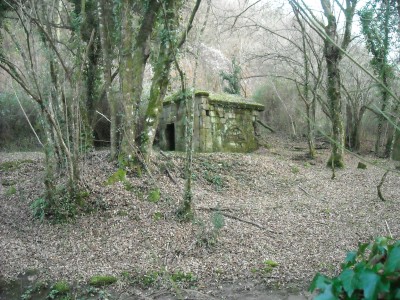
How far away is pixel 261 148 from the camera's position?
523 inches

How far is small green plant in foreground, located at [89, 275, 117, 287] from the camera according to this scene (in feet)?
14.9

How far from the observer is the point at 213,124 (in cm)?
1163

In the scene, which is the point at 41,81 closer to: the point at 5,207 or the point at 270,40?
the point at 5,207

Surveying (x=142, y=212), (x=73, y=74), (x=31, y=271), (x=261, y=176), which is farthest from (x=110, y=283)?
(x=261, y=176)

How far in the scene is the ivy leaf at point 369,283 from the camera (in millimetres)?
1068

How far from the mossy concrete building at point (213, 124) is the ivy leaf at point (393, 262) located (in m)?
9.81

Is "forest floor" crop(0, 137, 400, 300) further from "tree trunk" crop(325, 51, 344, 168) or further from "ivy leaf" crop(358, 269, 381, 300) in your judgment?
"ivy leaf" crop(358, 269, 381, 300)

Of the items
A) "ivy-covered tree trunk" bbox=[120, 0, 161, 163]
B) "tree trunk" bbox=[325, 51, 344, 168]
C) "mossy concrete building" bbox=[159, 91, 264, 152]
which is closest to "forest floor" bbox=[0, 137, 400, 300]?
"ivy-covered tree trunk" bbox=[120, 0, 161, 163]

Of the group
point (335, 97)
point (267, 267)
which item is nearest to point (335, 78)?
point (335, 97)

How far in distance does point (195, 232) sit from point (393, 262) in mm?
4838

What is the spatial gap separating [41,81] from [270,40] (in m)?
12.2

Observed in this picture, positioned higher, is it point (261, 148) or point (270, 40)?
point (270, 40)

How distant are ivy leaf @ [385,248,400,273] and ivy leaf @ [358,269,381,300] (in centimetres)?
5

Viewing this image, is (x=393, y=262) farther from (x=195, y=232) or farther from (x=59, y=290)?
(x=195, y=232)
